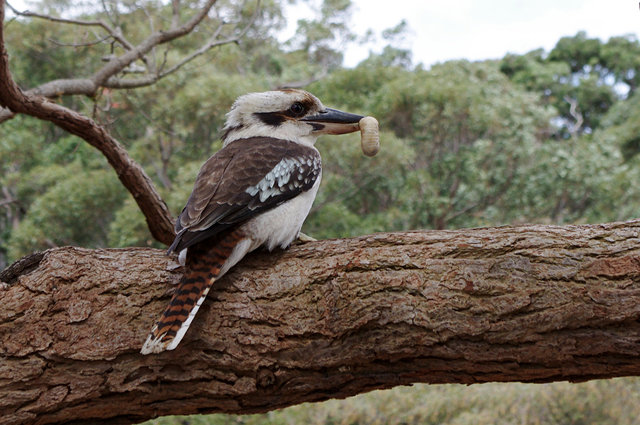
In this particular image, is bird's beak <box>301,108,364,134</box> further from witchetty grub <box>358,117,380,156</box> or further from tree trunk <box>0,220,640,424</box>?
tree trunk <box>0,220,640,424</box>

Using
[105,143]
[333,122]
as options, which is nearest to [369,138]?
[333,122]

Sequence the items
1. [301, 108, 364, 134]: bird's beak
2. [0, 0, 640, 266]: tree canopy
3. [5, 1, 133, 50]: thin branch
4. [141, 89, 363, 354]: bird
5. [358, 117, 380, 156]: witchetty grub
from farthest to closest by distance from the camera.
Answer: [0, 0, 640, 266]: tree canopy < [5, 1, 133, 50]: thin branch < [301, 108, 364, 134]: bird's beak < [358, 117, 380, 156]: witchetty grub < [141, 89, 363, 354]: bird

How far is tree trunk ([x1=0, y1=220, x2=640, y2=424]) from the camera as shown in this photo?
1.53 meters

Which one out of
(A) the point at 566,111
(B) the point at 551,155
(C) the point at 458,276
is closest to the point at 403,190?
(B) the point at 551,155

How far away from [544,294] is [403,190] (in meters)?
8.27

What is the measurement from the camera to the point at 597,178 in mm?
9516

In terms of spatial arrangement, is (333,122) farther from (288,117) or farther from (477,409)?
(477,409)

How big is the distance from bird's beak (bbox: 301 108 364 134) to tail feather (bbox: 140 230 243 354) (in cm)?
67

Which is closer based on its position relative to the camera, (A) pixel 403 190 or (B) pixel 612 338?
(B) pixel 612 338

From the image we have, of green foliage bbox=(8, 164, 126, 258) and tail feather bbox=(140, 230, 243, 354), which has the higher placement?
tail feather bbox=(140, 230, 243, 354)

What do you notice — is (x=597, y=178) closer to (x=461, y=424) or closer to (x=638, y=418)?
(x=638, y=418)

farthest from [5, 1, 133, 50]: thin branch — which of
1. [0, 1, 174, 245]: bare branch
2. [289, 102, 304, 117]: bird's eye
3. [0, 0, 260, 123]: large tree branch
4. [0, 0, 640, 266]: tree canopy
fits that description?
[0, 0, 640, 266]: tree canopy

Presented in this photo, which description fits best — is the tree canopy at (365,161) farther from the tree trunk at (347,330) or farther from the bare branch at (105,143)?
the tree trunk at (347,330)

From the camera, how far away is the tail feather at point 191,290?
1562 millimetres
